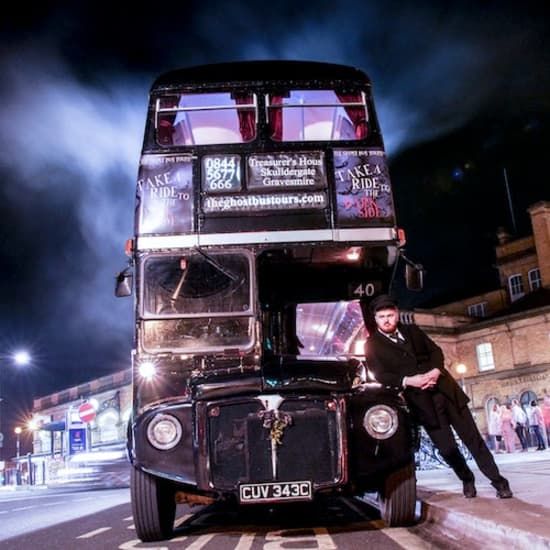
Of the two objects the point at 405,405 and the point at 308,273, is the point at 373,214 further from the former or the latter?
the point at 405,405

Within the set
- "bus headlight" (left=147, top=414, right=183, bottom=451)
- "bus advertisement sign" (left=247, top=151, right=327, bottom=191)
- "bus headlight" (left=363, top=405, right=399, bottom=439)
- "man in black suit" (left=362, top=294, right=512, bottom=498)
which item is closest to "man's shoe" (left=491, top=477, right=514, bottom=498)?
"man in black suit" (left=362, top=294, right=512, bottom=498)

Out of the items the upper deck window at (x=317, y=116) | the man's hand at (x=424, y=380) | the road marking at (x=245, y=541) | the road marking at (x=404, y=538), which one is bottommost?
the road marking at (x=404, y=538)

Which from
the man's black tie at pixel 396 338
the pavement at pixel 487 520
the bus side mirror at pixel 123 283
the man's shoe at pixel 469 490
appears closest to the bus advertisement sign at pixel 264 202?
the bus side mirror at pixel 123 283

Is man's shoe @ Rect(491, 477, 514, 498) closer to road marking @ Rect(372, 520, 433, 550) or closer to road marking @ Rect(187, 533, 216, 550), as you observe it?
road marking @ Rect(372, 520, 433, 550)

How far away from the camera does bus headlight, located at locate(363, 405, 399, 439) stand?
5.24 metres

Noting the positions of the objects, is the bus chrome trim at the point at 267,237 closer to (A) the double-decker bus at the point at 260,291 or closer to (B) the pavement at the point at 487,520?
(A) the double-decker bus at the point at 260,291

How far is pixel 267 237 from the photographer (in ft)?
22.0

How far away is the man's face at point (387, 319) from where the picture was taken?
604 cm

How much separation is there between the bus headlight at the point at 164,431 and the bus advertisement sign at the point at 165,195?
7.14 ft

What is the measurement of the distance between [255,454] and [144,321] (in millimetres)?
1906

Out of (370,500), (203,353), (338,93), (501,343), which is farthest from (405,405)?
(501,343)

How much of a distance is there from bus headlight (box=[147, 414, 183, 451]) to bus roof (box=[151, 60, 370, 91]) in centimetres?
421

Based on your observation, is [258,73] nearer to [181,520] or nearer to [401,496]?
[401,496]

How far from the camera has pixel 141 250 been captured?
6598 mm
